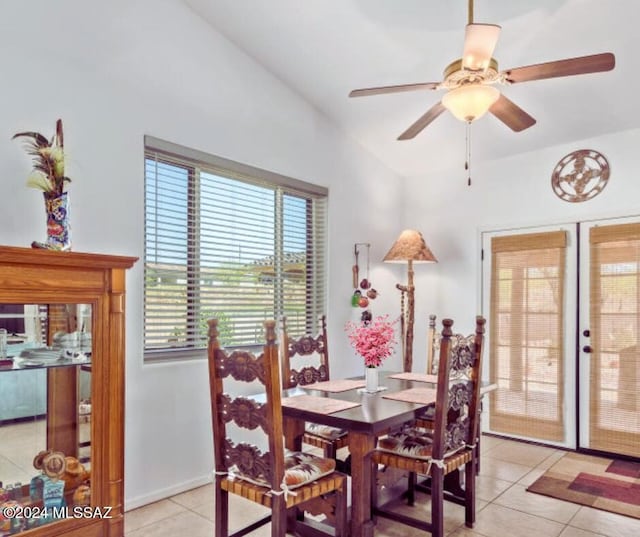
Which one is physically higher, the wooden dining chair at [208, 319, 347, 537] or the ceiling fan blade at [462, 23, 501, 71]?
the ceiling fan blade at [462, 23, 501, 71]

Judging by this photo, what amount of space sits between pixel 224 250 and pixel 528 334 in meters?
2.85

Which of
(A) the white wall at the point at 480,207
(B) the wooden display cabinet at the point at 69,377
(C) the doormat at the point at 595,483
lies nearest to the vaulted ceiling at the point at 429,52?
(A) the white wall at the point at 480,207

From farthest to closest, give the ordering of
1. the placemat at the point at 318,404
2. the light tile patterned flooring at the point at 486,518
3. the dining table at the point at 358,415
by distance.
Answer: the light tile patterned flooring at the point at 486,518 < the placemat at the point at 318,404 < the dining table at the point at 358,415

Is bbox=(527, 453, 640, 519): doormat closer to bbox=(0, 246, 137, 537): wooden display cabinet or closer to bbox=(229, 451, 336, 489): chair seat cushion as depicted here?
bbox=(229, 451, 336, 489): chair seat cushion

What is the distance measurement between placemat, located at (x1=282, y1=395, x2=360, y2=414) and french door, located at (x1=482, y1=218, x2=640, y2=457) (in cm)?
257

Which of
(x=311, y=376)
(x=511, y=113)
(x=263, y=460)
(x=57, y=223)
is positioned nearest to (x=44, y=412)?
(x=57, y=223)

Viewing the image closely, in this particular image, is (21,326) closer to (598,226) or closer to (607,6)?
(607,6)

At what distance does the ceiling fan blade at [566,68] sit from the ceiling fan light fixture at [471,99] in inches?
4.6

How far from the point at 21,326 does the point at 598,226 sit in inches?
166

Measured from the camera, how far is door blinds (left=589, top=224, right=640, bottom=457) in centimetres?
391

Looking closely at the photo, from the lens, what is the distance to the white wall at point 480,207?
404 cm

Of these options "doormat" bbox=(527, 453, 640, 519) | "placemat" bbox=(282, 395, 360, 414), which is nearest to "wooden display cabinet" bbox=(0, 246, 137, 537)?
"placemat" bbox=(282, 395, 360, 414)

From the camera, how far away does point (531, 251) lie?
4.46 m

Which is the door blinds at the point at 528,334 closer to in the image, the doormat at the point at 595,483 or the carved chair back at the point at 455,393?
the doormat at the point at 595,483
